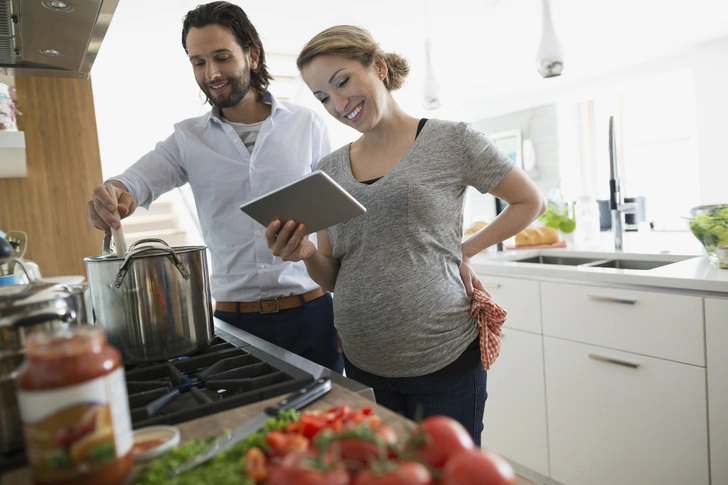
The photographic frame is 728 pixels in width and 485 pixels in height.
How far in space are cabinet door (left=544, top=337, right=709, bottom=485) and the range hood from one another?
1.78m

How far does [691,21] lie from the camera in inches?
174

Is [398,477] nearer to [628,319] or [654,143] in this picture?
[628,319]

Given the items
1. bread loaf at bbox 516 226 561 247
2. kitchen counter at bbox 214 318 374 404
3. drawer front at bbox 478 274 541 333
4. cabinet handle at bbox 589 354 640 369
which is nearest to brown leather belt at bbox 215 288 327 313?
kitchen counter at bbox 214 318 374 404

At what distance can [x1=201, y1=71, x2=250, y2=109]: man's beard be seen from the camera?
1443 millimetres

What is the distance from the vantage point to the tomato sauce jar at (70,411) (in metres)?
0.49

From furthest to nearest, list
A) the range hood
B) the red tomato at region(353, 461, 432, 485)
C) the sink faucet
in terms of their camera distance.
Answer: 1. the sink faucet
2. the range hood
3. the red tomato at region(353, 461, 432, 485)

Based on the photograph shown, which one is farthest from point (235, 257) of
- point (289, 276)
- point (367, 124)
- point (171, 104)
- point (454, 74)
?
point (171, 104)

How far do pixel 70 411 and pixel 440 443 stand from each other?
0.33 meters

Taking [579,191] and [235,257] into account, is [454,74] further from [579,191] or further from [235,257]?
[235,257]

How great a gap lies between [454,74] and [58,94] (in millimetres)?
4440

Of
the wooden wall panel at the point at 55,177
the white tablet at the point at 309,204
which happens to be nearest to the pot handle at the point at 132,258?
the white tablet at the point at 309,204

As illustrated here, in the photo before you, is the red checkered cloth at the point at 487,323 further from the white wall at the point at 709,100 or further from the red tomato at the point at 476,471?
the white wall at the point at 709,100

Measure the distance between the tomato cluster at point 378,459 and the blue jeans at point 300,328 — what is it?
2.75 feet

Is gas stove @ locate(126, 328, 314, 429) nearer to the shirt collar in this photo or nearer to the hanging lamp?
the shirt collar
